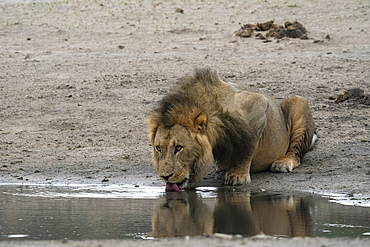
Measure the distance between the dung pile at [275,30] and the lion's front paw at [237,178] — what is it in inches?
262

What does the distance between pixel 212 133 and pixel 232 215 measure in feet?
4.03

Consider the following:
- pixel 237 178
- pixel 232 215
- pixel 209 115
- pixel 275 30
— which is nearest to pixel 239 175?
pixel 237 178

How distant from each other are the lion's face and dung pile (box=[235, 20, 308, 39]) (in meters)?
7.31

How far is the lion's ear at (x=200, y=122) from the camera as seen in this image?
20.0 ft

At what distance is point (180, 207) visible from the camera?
5500 mm

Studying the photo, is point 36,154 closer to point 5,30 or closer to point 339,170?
point 339,170

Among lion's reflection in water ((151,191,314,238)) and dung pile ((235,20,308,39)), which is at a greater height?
dung pile ((235,20,308,39))

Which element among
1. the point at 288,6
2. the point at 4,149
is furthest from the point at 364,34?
the point at 4,149

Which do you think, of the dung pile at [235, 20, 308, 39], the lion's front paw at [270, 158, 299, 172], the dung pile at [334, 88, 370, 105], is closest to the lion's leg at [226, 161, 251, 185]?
the lion's front paw at [270, 158, 299, 172]

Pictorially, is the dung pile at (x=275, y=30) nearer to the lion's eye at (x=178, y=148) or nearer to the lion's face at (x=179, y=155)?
the lion's face at (x=179, y=155)

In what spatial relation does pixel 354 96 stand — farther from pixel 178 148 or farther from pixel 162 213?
pixel 162 213

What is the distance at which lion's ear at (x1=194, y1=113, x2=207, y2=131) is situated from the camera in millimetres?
6098

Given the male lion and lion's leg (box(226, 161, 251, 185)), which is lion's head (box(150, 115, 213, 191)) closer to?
the male lion

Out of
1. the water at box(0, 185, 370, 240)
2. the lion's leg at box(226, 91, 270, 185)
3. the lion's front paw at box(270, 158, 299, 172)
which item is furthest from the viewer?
the lion's front paw at box(270, 158, 299, 172)
